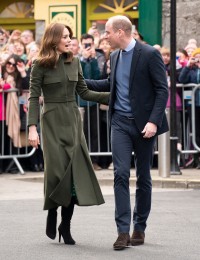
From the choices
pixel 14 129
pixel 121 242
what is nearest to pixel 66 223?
pixel 121 242

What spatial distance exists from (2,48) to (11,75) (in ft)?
7.10

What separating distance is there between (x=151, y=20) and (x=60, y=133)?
13.2 m

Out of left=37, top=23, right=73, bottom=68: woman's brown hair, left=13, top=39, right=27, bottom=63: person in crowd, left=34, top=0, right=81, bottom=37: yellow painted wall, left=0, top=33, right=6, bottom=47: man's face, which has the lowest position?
left=37, top=23, right=73, bottom=68: woman's brown hair

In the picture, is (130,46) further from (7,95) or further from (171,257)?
(7,95)

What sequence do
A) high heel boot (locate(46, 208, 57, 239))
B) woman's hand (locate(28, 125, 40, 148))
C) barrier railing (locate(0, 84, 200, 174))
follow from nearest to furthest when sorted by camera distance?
woman's hand (locate(28, 125, 40, 148)) → high heel boot (locate(46, 208, 57, 239)) → barrier railing (locate(0, 84, 200, 174))

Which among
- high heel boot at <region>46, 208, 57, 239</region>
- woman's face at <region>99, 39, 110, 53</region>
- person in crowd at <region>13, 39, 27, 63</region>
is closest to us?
high heel boot at <region>46, 208, 57, 239</region>

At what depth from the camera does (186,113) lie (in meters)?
17.9

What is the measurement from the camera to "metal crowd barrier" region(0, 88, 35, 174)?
56.4 ft

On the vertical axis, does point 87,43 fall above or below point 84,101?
above

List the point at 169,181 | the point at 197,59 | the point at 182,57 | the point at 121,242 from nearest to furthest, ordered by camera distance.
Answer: the point at 121,242, the point at 169,181, the point at 197,59, the point at 182,57

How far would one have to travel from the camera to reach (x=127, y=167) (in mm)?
9555

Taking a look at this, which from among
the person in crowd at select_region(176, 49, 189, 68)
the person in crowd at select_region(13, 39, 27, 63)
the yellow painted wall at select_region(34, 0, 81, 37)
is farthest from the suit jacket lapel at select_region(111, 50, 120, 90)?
the yellow painted wall at select_region(34, 0, 81, 37)

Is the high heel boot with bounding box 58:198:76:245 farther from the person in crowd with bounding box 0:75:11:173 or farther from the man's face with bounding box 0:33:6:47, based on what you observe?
the man's face with bounding box 0:33:6:47

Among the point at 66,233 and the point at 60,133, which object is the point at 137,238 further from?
the point at 60,133
